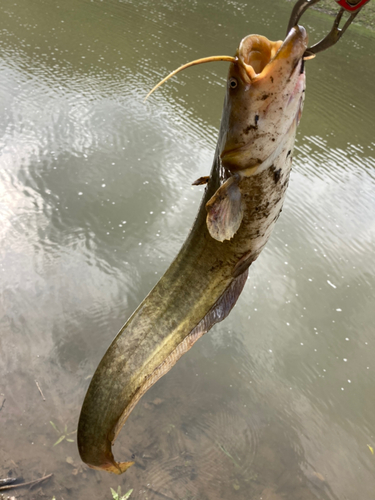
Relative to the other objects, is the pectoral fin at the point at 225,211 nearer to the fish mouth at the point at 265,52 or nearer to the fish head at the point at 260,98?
the fish head at the point at 260,98

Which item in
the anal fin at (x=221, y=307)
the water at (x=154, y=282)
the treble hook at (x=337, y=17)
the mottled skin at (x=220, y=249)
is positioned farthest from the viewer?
the water at (x=154, y=282)

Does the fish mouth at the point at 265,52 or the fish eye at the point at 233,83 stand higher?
the fish mouth at the point at 265,52

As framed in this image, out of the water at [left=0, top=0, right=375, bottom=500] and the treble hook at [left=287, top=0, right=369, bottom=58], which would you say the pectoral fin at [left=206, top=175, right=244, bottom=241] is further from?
the water at [left=0, top=0, right=375, bottom=500]

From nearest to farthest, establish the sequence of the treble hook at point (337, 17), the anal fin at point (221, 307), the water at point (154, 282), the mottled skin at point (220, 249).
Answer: the treble hook at point (337, 17), the mottled skin at point (220, 249), the anal fin at point (221, 307), the water at point (154, 282)

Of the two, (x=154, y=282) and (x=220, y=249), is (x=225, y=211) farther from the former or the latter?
(x=154, y=282)

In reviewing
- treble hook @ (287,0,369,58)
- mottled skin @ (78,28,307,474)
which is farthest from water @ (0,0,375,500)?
treble hook @ (287,0,369,58)

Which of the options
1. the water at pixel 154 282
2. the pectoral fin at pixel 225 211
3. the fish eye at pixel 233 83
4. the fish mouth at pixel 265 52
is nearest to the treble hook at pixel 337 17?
the fish mouth at pixel 265 52

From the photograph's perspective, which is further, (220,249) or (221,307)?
(221,307)

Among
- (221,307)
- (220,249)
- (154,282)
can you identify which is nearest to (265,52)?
(220,249)
